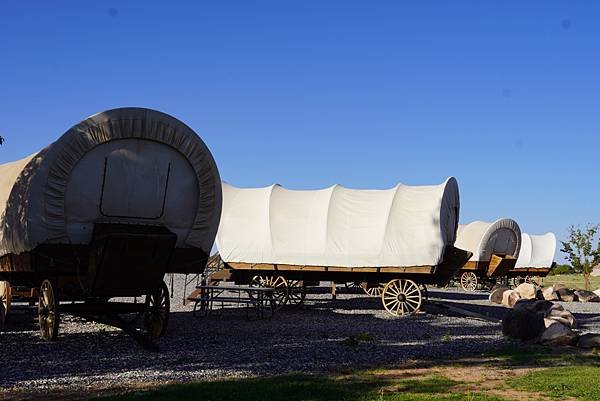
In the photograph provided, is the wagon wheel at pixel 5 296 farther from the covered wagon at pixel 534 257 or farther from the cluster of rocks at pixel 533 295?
the covered wagon at pixel 534 257

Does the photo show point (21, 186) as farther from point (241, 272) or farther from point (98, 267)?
point (241, 272)

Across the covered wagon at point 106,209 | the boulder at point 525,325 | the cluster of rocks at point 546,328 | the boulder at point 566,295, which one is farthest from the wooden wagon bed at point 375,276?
the boulder at point 566,295

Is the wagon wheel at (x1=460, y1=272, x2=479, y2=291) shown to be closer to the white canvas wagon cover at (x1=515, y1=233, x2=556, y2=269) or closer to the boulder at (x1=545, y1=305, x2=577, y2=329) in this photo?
the white canvas wagon cover at (x1=515, y1=233, x2=556, y2=269)

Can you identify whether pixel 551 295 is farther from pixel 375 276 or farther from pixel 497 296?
pixel 375 276

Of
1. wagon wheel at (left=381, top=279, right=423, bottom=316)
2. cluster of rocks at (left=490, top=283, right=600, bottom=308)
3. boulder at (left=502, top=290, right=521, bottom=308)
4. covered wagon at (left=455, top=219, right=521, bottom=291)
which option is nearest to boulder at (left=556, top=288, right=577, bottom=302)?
cluster of rocks at (left=490, top=283, right=600, bottom=308)

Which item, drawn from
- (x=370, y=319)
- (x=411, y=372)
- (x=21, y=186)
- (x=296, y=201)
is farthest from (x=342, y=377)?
(x=296, y=201)

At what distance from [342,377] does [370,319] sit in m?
8.08

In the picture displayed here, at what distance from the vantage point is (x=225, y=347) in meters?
11.0

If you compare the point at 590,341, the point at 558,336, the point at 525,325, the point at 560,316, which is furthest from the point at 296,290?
the point at 590,341

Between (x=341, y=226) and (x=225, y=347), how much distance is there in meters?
7.77

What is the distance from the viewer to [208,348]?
10.8 m

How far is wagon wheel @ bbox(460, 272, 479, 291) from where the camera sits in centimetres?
3319

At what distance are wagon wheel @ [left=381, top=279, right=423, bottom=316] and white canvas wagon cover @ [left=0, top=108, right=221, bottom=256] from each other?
7571mm

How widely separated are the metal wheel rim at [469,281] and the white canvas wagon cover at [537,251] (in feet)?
20.2
